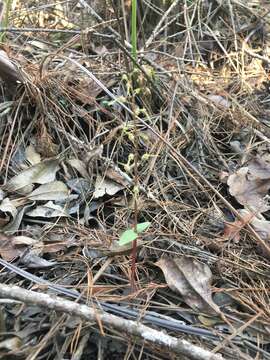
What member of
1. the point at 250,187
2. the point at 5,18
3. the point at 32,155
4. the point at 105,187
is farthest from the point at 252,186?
the point at 5,18

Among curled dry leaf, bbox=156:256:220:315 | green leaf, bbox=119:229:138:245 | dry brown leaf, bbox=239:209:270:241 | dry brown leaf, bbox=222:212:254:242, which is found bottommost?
dry brown leaf, bbox=239:209:270:241

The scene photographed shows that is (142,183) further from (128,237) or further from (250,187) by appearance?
(128,237)

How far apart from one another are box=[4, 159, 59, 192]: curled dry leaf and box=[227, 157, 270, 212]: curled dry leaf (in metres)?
0.60

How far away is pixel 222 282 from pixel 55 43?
1.39 meters

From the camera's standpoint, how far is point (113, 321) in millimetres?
1124

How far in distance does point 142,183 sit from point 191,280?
1.41ft

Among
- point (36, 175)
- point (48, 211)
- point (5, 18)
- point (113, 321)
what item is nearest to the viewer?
point (113, 321)

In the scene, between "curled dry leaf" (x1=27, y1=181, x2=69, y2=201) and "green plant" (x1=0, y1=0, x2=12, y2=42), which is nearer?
"curled dry leaf" (x1=27, y1=181, x2=69, y2=201)

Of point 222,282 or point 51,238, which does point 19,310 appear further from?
point 222,282

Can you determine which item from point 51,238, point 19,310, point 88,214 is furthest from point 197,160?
point 19,310

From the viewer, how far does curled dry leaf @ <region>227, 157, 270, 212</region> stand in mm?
1601

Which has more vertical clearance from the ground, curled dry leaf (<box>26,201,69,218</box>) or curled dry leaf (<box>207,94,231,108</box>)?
curled dry leaf (<box>26,201,69,218</box>)

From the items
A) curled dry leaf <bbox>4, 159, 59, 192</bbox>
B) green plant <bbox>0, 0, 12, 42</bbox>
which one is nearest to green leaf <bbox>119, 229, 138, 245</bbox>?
curled dry leaf <bbox>4, 159, 59, 192</bbox>

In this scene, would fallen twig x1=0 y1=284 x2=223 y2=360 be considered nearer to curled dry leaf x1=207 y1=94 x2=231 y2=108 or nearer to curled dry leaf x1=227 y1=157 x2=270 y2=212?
curled dry leaf x1=227 y1=157 x2=270 y2=212
